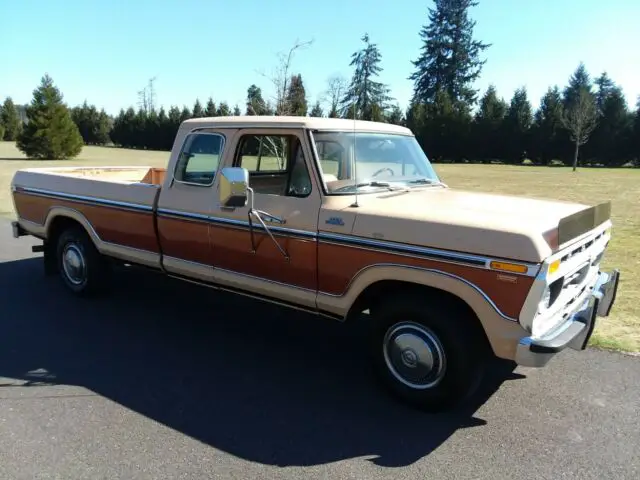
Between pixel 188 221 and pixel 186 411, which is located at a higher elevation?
pixel 188 221

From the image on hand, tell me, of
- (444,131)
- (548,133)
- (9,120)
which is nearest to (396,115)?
(444,131)

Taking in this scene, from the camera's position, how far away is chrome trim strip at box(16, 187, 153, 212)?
5.12 meters

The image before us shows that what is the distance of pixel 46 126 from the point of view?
3256cm

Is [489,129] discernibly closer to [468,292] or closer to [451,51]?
[451,51]

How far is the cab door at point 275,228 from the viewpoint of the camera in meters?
4.01

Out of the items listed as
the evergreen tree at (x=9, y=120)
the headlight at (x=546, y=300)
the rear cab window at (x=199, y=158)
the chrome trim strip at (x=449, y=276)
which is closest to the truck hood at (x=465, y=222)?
the chrome trim strip at (x=449, y=276)

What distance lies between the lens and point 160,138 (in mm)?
55750

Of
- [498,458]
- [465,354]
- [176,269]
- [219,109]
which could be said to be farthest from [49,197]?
[219,109]

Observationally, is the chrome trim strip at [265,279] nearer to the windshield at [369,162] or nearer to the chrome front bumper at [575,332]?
the windshield at [369,162]

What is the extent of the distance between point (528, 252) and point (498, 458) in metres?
1.23

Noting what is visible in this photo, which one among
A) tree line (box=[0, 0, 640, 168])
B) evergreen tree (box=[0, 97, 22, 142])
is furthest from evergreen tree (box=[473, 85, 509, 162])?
evergreen tree (box=[0, 97, 22, 142])

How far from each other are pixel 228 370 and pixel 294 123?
2.06 meters

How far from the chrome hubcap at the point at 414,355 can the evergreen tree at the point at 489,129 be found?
156 feet

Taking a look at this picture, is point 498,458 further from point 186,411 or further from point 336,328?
point 336,328
